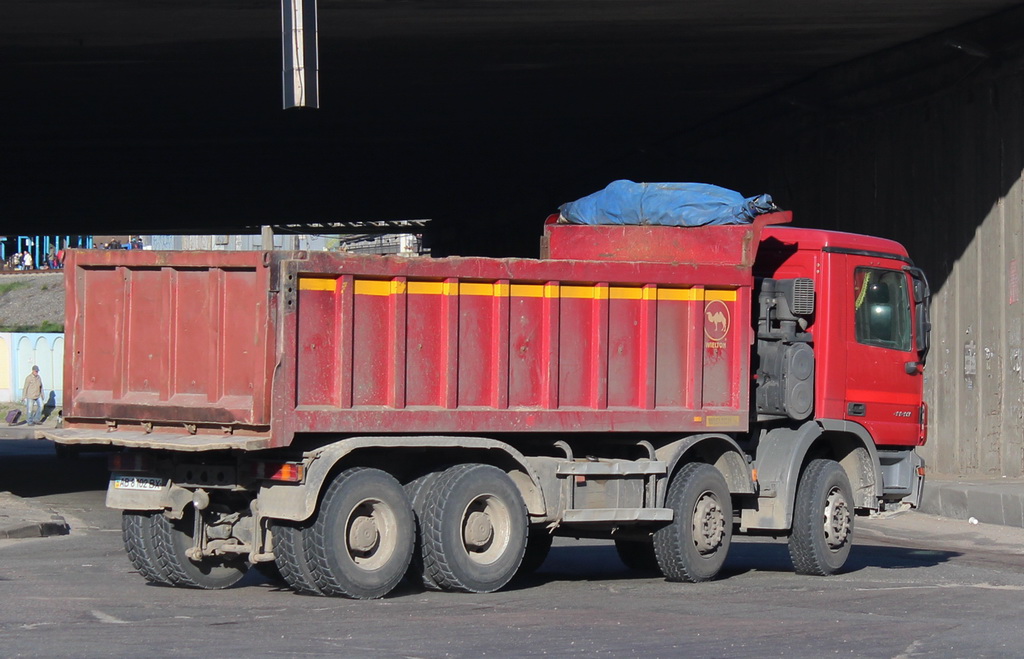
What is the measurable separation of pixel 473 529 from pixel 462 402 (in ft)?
3.00

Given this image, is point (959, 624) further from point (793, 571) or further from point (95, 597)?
point (95, 597)


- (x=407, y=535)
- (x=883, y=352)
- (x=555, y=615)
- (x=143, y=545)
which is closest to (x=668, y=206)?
(x=883, y=352)

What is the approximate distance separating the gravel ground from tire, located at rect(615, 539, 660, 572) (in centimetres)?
5332

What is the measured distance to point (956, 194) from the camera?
2066 cm

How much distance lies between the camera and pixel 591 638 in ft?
27.1

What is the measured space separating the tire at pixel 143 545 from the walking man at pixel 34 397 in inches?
1274

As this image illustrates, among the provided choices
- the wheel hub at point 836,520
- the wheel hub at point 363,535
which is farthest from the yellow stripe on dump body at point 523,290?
the wheel hub at point 836,520

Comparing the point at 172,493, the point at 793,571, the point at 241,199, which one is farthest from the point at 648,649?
the point at 241,199

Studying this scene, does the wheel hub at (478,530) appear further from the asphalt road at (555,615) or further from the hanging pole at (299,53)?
the hanging pole at (299,53)

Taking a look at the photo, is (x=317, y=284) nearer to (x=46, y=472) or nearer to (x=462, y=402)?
(x=462, y=402)

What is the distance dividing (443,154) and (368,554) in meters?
23.9

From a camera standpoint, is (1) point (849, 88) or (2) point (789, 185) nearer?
(1) point (849, 88)

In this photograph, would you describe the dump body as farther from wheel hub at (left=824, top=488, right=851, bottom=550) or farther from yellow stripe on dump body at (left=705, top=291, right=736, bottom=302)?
wheel hub at (left=824, top=488, right=851, bottom=550)

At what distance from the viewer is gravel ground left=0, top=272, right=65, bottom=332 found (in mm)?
65688
